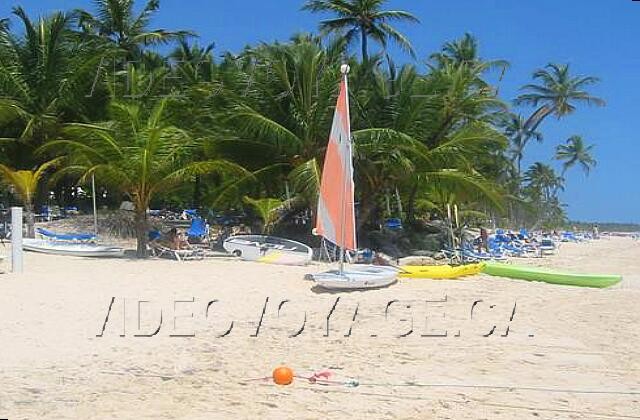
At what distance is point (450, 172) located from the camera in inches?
768

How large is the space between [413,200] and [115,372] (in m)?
19.4

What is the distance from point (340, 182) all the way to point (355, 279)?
1.84 m

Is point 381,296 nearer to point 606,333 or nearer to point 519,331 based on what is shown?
point 519,331

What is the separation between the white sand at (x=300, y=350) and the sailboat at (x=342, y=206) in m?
0.30

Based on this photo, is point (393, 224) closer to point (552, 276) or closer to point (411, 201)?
point (411, 201)

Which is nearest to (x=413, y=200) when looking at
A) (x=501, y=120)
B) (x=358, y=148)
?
(x=501, y=120)

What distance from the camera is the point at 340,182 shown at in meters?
12.0

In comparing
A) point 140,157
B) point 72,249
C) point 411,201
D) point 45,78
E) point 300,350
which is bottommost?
point 300,350

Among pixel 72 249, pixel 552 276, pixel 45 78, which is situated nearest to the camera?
pixel 552 276

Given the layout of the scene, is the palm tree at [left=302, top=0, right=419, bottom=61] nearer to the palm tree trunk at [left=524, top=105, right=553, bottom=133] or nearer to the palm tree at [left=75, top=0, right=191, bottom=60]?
the palm tree at [left=75, top=0, right=191, bottom=60]

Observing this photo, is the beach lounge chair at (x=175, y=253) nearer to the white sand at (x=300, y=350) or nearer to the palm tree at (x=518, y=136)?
the white sand at (x=300, y=350)

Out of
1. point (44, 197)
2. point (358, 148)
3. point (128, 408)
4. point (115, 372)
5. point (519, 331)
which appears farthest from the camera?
point (44, 197)

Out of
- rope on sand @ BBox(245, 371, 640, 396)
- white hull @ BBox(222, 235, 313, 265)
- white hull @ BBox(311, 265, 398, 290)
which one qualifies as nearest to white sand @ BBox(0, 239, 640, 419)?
rope on sand @ BBox(245, 371, 640, 396)

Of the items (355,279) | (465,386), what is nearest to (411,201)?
(355,279)
